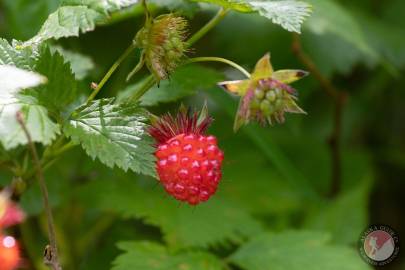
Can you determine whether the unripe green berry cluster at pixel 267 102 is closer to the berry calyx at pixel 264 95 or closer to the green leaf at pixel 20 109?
the berry calyx at pixel 264 95

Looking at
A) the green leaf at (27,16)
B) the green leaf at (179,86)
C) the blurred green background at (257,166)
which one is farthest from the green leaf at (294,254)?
the green leaf at (27,16)

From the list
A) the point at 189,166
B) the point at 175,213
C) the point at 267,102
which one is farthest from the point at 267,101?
the point at 175,213

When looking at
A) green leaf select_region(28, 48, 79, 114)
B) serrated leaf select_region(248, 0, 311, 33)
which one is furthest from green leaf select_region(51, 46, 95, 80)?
serrated leaf select_region(248, 0, 311, 33)

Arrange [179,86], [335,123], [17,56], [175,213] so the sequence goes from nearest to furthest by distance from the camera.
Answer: [17,56] → [179,86] → [175,213] → [335,123]

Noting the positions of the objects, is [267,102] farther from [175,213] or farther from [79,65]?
[175,213]

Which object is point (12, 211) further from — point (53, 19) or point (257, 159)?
point (257, 159)

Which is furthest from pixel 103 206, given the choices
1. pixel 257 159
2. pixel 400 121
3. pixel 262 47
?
pixel 400 121
